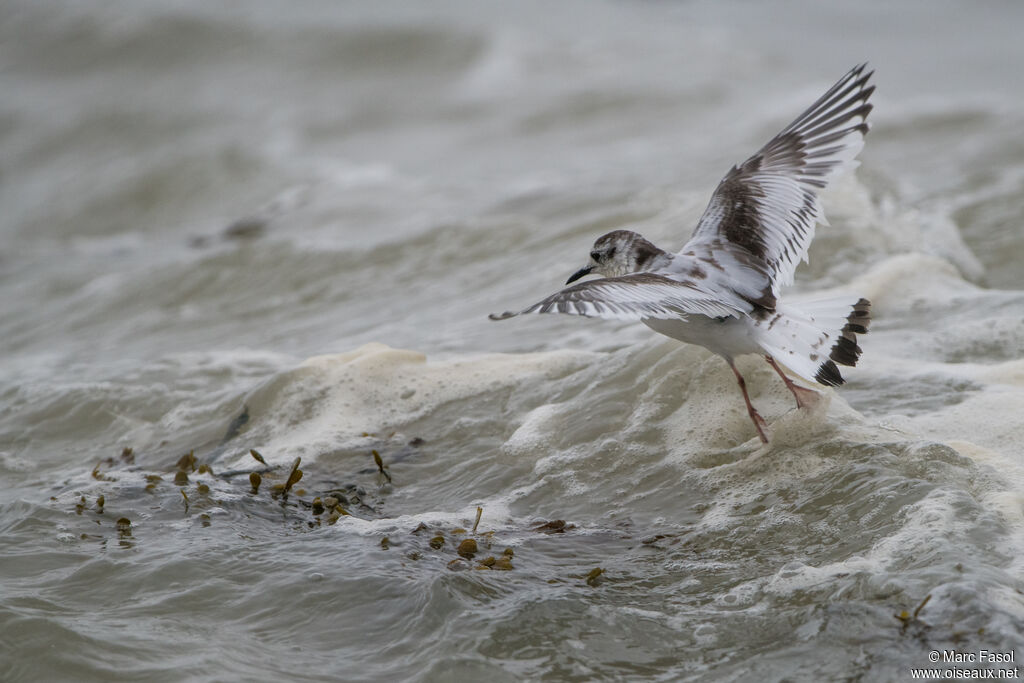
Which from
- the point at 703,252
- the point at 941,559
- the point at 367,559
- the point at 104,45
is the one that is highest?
the point at 104,45

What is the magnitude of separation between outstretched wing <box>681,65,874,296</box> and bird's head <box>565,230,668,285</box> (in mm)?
236

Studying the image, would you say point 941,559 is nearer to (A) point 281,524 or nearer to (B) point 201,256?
(A) point 281,524

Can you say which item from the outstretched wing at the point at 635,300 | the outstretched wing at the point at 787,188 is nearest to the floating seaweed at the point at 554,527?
the outstretched wing at the point at 635,300

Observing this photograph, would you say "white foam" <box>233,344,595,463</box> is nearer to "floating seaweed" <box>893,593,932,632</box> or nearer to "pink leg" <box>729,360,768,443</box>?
"pink leg" <box>729,360,768,443</box>

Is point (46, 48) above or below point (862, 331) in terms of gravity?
above

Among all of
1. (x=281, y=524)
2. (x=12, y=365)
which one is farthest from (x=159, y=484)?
(x=12, y=365)

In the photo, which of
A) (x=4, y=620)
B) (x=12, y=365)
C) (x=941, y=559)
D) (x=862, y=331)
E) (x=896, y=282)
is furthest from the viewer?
(x=12, y=365)

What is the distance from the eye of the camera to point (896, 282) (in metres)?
7.41

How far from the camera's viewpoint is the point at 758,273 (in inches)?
207

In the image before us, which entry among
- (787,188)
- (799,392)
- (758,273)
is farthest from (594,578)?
(787,188)

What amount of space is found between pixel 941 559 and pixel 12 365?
7.17 m

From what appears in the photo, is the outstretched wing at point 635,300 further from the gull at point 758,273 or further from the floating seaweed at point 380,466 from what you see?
the floating seaweed at point 380,466

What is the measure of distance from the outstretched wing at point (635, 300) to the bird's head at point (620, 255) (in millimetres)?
749

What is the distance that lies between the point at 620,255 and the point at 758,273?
89 cm
